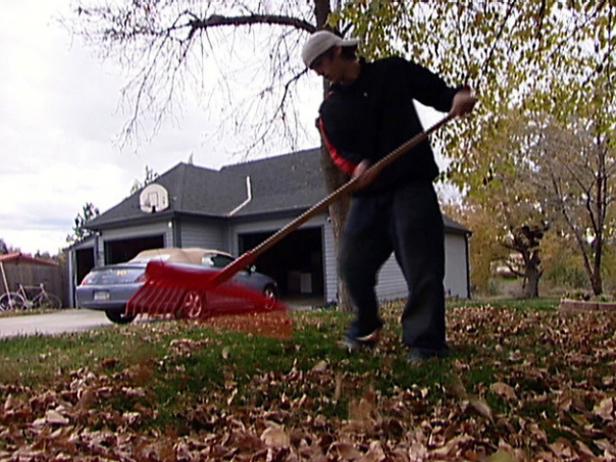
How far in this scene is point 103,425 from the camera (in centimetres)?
224

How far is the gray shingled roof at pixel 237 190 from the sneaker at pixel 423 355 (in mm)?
11084

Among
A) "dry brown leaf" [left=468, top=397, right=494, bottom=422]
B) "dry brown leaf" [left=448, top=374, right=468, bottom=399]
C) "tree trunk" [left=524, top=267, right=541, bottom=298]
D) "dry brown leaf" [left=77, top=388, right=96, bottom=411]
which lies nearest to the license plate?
"dry brown leaf" [left=77, top=388, right=96, bottom=411]

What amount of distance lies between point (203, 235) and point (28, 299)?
18.9ft

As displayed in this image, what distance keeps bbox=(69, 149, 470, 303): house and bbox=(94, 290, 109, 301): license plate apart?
19.0ft

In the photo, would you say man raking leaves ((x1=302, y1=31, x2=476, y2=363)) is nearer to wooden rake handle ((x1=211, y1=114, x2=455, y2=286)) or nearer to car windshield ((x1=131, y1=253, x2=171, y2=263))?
wooden rake handle ((x1=211, y1=114, x2=455, y2=286))

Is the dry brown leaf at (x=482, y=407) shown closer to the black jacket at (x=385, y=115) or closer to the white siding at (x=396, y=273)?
the black jacket at (x=385, y=115)

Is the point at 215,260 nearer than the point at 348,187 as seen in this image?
No

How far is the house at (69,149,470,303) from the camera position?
47.4 feet

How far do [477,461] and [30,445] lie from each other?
1.49m

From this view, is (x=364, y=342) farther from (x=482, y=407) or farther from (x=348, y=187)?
(x=482, y=407)

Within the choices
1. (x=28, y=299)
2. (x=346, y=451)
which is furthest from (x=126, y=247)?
(x=346, y=451)

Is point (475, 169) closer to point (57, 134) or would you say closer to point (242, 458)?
point (242, 458)

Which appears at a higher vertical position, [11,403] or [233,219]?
[233,219]

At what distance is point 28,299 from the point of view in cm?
1650
